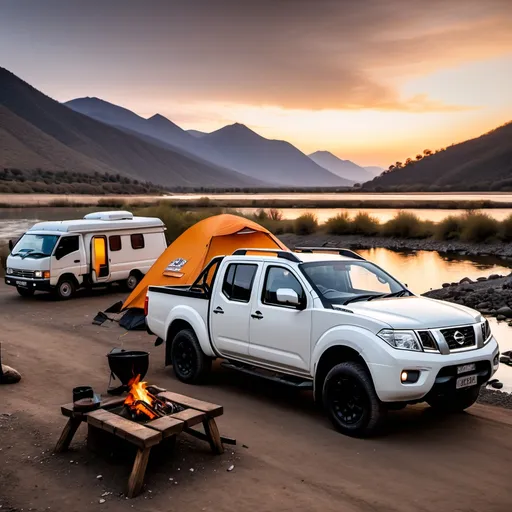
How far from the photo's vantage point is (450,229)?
1631 inches

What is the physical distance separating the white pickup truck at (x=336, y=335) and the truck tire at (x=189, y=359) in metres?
0.01

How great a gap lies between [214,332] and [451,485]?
12.7ft

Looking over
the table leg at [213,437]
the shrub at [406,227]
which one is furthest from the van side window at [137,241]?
the shrub at [406,227]

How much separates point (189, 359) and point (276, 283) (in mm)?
1978

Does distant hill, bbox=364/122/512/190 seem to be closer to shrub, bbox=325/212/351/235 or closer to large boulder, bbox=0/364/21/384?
shrub, bbox=325/212/351/235

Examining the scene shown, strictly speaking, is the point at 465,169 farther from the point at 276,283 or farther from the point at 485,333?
the point at 485,333

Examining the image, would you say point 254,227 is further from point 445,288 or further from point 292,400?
point 445,288

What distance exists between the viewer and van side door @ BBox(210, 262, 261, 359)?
27.2 ft

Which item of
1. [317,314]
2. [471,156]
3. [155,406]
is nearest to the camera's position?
[155,406]

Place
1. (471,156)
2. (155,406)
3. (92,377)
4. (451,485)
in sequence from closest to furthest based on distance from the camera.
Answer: (451,485) → (155,406) → (92,377) → (471,156)

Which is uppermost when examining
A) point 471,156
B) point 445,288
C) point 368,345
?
point 471,156

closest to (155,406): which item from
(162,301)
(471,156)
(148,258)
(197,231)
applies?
(162,301)

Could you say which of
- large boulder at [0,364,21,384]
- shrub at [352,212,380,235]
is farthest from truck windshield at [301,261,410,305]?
shrub at [352,212,380,235]

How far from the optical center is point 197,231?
14977mm
